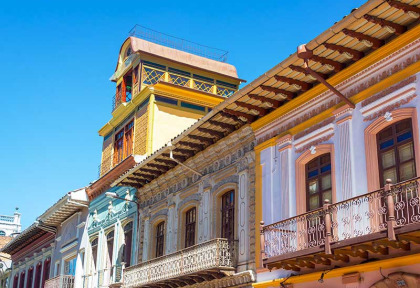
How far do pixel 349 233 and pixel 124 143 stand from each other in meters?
15.1

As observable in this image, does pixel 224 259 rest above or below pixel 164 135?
below

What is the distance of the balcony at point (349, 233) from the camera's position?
9625 millimetres

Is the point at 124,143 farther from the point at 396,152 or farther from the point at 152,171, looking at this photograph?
the point at 396,152

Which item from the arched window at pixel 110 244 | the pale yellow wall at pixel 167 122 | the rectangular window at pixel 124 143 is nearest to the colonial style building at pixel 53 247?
the rectangular window at pixel 124 143

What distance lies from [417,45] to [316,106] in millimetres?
2901

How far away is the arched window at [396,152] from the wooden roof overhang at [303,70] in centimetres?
162

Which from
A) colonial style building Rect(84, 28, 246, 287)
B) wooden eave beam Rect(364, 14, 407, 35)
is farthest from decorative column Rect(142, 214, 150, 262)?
wooden eave beam Rect(364, 14, 407, 35)

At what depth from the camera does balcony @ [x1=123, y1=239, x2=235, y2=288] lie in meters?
14.8

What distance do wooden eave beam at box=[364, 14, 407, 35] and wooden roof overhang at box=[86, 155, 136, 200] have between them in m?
12.4

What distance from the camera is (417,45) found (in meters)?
10.8

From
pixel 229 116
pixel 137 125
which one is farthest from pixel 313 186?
pixel 137 125

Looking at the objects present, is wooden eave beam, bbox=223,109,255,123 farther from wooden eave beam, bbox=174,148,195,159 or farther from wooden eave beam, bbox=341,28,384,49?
wooden eave beam, bbox=341,28,384,49

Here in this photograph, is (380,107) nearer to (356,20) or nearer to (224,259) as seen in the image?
Answer: (356,20)

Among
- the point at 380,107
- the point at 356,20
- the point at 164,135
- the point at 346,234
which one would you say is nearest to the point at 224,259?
the point at 346,234
